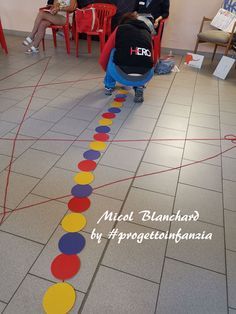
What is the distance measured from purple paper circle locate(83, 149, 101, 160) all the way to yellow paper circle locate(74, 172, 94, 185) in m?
0.18

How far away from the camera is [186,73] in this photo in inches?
145

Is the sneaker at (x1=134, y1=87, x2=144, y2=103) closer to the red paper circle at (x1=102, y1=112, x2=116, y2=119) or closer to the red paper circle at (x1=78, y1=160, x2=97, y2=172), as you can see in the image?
the red paper circle at (x1=102, y1=112, x2=116, y2=119)

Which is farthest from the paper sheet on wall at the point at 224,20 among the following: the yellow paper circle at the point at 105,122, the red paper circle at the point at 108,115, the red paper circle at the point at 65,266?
the red paper circle at the point at 65,266

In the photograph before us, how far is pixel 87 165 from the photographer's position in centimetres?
177

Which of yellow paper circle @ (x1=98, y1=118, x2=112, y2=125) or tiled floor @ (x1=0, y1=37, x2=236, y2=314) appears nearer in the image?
tiled floor @ (x1=0, y1=37, x2=236, y2=314)

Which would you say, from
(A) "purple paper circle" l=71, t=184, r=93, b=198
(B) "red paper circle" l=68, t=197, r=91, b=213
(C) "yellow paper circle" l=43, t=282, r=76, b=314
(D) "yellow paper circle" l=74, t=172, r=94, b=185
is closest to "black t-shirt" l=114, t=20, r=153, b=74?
(D) "yellow paper circle" l=74, t=172, r=94, b=185

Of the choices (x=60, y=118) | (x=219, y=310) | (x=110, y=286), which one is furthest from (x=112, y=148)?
(x=219, y=310)

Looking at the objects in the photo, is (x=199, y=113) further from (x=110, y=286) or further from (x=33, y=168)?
(x=110, y=286)

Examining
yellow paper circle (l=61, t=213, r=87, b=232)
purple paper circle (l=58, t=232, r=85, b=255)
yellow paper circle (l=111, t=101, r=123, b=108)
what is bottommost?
purple paper circle (l=58, t=232, r=85, b=255)

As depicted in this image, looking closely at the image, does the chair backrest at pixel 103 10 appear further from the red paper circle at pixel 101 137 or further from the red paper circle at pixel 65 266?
the red paper circle at pixel 65 266

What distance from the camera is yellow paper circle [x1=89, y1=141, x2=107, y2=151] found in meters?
1.96

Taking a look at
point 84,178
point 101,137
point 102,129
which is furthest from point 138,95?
point 84,178

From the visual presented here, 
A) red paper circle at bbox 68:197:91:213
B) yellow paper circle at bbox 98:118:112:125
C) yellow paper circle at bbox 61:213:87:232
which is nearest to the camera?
yellow paper circle at bbox 61:213:87:232

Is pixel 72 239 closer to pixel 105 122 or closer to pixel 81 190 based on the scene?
pixel 81 190
